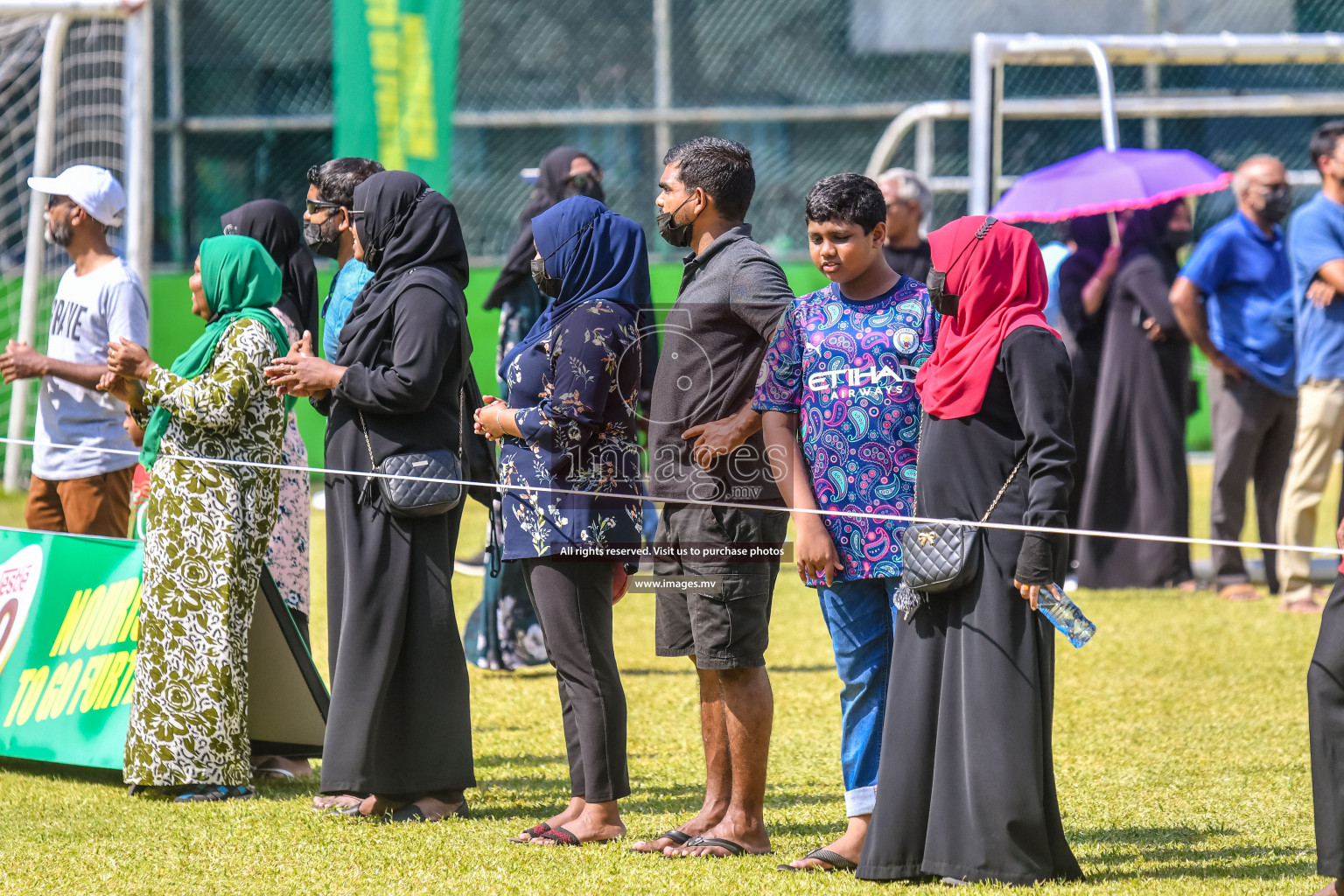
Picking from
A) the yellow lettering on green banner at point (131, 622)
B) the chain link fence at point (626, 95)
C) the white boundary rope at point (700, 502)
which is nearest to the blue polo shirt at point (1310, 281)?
the white boundary rope at point (700, 502)

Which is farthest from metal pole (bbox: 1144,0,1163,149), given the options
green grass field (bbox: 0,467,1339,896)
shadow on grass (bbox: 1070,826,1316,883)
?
shadow on grass (bbox: 1070,826,1316,883)

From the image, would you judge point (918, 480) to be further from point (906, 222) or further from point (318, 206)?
point (906, 222)

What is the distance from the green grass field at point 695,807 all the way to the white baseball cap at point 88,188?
6.66 feet

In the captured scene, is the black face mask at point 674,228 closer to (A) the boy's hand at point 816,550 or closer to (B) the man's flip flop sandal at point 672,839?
(A) the boy's hand at point 816,550

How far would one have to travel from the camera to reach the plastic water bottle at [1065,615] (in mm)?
3703

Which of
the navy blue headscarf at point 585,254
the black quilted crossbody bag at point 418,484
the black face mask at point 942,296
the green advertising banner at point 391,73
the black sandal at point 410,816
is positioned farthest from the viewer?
the green advertising banner at point 391,73

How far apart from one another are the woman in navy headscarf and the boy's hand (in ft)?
1.75

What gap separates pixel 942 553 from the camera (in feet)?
12.6

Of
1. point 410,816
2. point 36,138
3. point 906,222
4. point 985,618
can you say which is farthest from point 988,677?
point 36,138

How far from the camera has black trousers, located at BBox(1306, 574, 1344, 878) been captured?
3615 millimetres

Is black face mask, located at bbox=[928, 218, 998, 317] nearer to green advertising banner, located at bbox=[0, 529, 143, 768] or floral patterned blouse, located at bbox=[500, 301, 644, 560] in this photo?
floral patterned blouse, located at bbox=[500, 301, 644, 560]

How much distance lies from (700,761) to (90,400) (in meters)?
2.73

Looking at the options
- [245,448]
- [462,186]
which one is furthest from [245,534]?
[462,186]

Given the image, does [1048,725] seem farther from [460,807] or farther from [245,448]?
[245,448]
